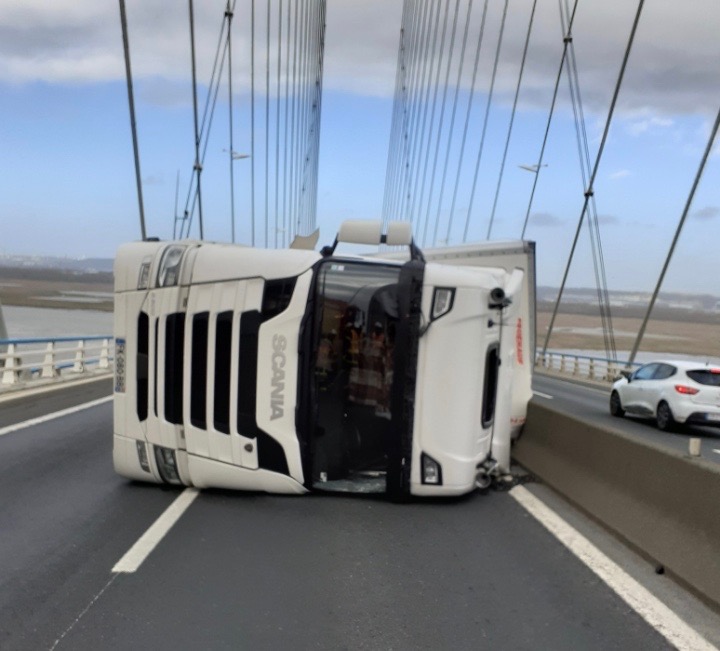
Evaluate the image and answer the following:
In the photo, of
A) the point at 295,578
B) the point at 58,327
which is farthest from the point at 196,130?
the point at 58,327

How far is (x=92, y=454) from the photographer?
10.9 meters

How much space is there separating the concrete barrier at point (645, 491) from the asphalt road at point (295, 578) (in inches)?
15.5

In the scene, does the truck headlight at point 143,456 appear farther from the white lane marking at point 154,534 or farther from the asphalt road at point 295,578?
the white lane marking at point 154,534

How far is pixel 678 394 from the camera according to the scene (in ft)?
61.3

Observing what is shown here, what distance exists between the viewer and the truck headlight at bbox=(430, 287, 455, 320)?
7.44 m

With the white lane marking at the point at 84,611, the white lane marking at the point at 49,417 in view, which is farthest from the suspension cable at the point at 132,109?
the white lane marking at the point at 84,611

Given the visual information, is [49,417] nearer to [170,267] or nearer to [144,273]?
[144,273]

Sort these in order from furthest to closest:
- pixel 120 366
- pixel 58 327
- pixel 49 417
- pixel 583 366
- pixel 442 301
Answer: pixel 58 327 < pixel 583 366 < pixel 49 417 < pixel 120 366 < pixel 442 301

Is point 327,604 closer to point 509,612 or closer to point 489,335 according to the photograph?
point 509,612

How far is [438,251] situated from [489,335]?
465cm

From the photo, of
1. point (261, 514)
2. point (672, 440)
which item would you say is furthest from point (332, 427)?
point (672, 440)

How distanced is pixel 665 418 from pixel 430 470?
41.7 ft

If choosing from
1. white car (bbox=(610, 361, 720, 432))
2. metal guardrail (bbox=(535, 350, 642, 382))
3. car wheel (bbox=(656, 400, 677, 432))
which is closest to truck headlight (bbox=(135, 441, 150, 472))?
white car (bbox=(610, 361, 720, 432))

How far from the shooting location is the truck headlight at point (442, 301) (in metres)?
7.44
